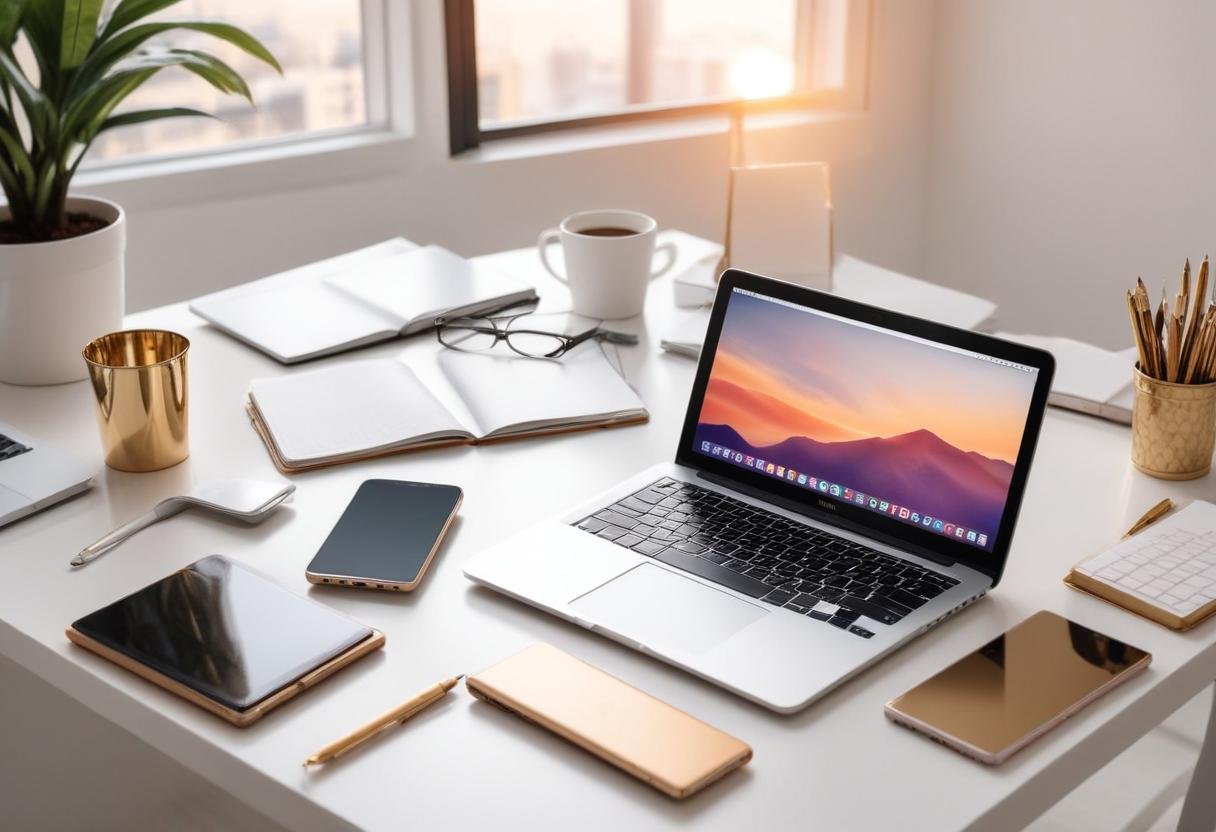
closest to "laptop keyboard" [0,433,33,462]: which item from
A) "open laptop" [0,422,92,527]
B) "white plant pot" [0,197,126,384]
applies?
"open laptop" [0,422,92,527]

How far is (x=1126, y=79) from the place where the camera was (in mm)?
2598

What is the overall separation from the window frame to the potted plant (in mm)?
772

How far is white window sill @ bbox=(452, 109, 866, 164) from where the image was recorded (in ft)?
8.08

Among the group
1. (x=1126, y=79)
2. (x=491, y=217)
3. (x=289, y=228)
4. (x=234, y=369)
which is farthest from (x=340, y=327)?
(x=1126, y=79)

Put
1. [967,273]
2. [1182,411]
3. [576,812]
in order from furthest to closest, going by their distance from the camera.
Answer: [967,273]
[1182,411]
[576,812]

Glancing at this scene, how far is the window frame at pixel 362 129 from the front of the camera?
2.17 meters

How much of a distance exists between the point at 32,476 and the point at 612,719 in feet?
2.03

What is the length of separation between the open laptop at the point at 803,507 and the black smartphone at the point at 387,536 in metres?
0.05

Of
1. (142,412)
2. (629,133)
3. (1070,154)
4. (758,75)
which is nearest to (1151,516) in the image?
(142,412)

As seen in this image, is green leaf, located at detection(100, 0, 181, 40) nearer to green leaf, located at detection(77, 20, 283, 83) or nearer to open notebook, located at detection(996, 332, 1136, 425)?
green leaf, located at detection(77, 20, 283, 83)

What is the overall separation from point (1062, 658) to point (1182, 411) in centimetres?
35

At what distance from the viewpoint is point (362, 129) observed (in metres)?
2.37

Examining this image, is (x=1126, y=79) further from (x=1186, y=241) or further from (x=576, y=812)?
(x=576, y=812)

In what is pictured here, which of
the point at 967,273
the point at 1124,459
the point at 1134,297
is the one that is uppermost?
the point at 1134,297
